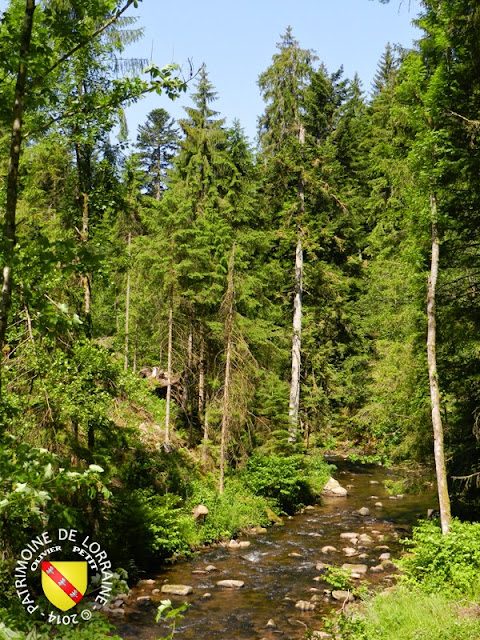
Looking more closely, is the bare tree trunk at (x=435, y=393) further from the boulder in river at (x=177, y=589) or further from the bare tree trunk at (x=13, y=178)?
the bare tree trunk at (x=13, y=178)

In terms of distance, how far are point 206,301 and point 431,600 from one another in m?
13.9

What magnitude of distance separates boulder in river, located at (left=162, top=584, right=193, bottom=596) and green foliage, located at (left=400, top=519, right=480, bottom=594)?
185 inches

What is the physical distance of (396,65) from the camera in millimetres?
43406

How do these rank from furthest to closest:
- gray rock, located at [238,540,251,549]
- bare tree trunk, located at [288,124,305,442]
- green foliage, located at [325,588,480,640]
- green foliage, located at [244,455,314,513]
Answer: bare tree trunk, located at [288,124,305,442]
green foliage, located at [244,455,314,513]
gray rock, located at [238,540,251,549]
green foliage, located at [325,588,480,640]

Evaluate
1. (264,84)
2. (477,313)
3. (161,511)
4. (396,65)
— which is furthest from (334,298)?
(396,65)

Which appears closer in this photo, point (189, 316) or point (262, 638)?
point (262, 638)

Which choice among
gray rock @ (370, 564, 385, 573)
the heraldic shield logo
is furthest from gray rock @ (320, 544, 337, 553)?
the heraldic shield logo

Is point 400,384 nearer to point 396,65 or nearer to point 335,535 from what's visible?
point 335,535

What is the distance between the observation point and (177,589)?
11.5 meters

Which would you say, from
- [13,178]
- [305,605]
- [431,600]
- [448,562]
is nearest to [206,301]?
[305,605]

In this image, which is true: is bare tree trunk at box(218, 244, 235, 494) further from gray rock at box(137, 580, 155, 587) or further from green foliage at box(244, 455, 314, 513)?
gray rock at box(137, 580, 155, 587)

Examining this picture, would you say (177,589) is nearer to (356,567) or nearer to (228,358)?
(356,567)

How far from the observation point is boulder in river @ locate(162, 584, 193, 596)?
1137 centimetres

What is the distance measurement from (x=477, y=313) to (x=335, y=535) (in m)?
8.26
